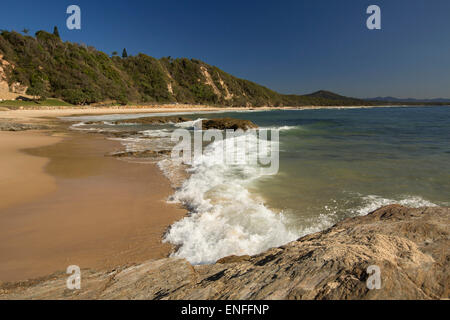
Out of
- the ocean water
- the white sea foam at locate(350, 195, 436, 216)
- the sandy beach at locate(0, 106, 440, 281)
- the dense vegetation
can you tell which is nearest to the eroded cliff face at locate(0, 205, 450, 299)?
the sandy beach at locate(0, 106, 440, 281)

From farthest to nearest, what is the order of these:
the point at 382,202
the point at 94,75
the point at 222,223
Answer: the point at 94,75 < the point at 382,202 < the point at 222,223

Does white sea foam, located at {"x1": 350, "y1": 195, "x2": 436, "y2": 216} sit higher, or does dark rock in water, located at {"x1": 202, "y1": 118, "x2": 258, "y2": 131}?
dark rock in water, located at {"x1": 202, "y1": 118, "x2": 258, "y2": 131}

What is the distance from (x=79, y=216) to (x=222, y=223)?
270 centimetres

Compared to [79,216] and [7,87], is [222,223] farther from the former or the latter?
[7,87]

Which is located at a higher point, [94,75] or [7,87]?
[94,75]

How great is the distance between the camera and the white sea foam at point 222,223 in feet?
11.7

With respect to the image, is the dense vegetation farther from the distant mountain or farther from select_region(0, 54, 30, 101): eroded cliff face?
select_region(0, 54, 30, 101): eroded cliff face

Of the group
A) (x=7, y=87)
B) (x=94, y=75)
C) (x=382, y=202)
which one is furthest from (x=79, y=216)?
(x=94, y=75)

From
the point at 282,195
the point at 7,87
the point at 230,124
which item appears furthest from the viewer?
the point at 7,87

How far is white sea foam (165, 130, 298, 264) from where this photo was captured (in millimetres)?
3557

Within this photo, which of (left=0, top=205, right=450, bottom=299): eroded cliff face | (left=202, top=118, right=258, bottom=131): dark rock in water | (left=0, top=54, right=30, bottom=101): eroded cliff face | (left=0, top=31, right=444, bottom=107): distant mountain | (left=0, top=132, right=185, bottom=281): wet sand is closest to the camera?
(left=0, top=205, right=450, bottom=299): eroded cliff face

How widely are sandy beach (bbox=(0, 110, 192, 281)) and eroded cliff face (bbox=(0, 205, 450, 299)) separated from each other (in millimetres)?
764

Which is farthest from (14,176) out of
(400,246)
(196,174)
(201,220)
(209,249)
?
(400,246)

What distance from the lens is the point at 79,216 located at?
444cm
